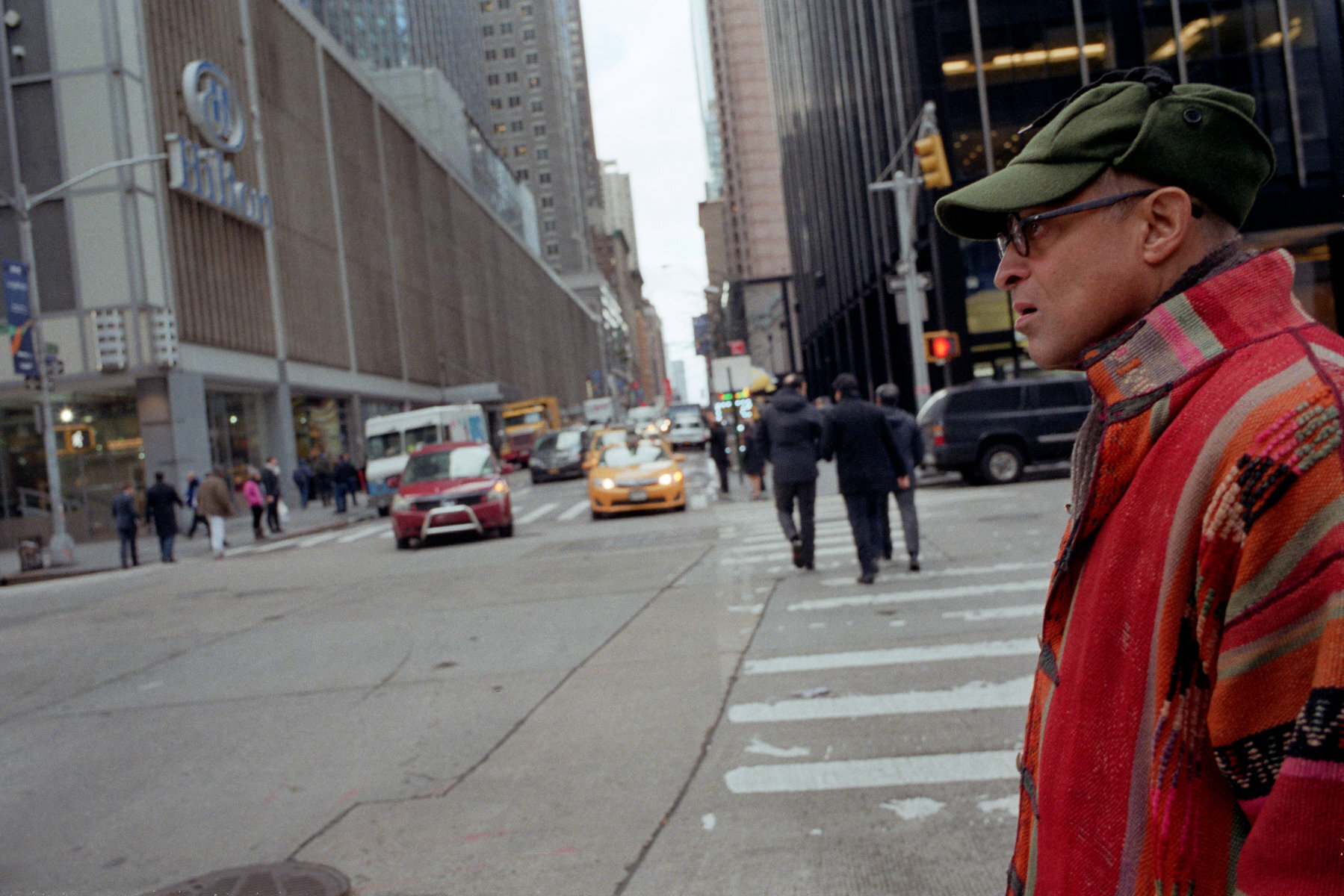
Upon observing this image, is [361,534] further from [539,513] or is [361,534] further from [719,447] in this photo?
[719,447]

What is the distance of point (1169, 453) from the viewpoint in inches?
53.5

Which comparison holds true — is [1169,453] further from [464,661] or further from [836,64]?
[836,64]

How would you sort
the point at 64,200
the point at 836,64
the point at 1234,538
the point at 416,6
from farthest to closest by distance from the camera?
1. the point at 416,6
2. the point at 836,64
3. the point at 64,200
4. the point at 1234,538

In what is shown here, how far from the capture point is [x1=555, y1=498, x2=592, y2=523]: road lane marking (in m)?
23.4

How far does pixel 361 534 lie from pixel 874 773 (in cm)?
2150

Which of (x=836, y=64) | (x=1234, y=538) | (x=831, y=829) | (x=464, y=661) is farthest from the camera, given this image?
(x=836, y=64)

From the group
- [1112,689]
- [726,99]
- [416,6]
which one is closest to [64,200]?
[1112,689]

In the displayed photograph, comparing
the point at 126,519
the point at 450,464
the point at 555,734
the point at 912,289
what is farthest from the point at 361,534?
the point at 555,734

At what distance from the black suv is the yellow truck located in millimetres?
34664

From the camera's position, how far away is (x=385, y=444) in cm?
3581

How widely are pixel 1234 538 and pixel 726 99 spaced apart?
169208 millimetres

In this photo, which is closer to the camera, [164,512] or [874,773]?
[874,773]

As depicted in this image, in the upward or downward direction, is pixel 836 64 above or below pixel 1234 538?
above

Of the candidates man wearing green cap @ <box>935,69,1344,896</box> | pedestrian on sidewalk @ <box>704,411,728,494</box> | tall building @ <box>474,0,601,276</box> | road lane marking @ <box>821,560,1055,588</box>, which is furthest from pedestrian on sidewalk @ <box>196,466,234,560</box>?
tall building @ <box>474,0,601,276</box>
